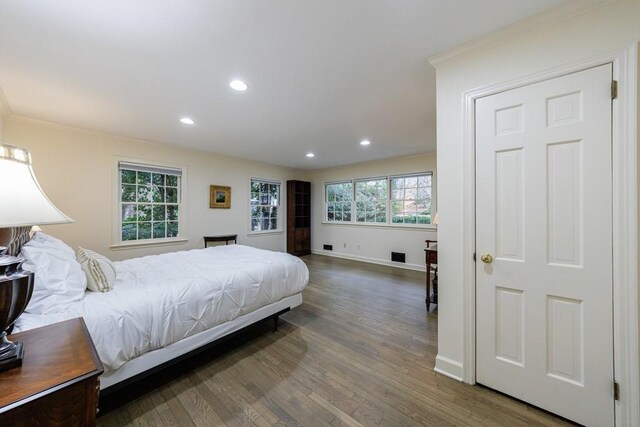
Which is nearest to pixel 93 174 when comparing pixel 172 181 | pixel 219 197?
pixel 172 181

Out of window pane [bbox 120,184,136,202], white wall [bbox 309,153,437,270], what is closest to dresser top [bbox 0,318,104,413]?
window pane [bbox 120,184,136,202]

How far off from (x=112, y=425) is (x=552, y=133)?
3.26 meters

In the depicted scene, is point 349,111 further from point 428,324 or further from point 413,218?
point 413,218

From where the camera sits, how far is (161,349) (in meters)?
1.75

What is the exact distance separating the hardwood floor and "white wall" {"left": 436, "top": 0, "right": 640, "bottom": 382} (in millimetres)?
325

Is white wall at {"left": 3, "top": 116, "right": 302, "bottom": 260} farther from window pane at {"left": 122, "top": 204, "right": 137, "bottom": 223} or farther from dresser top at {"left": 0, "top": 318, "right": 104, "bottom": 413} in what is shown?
dresser top at {"left": 0, "top": 318, "right": 104, "bottom": 413}

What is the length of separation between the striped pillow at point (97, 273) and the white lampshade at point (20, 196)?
1252mm

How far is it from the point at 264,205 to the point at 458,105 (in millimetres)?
5126

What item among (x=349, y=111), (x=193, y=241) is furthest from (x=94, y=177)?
(x=349, y=111)

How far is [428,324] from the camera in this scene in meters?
2.74

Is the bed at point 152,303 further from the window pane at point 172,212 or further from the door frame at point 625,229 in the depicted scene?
the door frame at point 625,229

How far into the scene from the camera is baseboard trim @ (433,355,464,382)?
5.97ft

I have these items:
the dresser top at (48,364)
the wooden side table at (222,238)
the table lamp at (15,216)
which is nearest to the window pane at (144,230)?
the wooden side table at (222,238)

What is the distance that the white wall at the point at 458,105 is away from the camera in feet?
4.84
